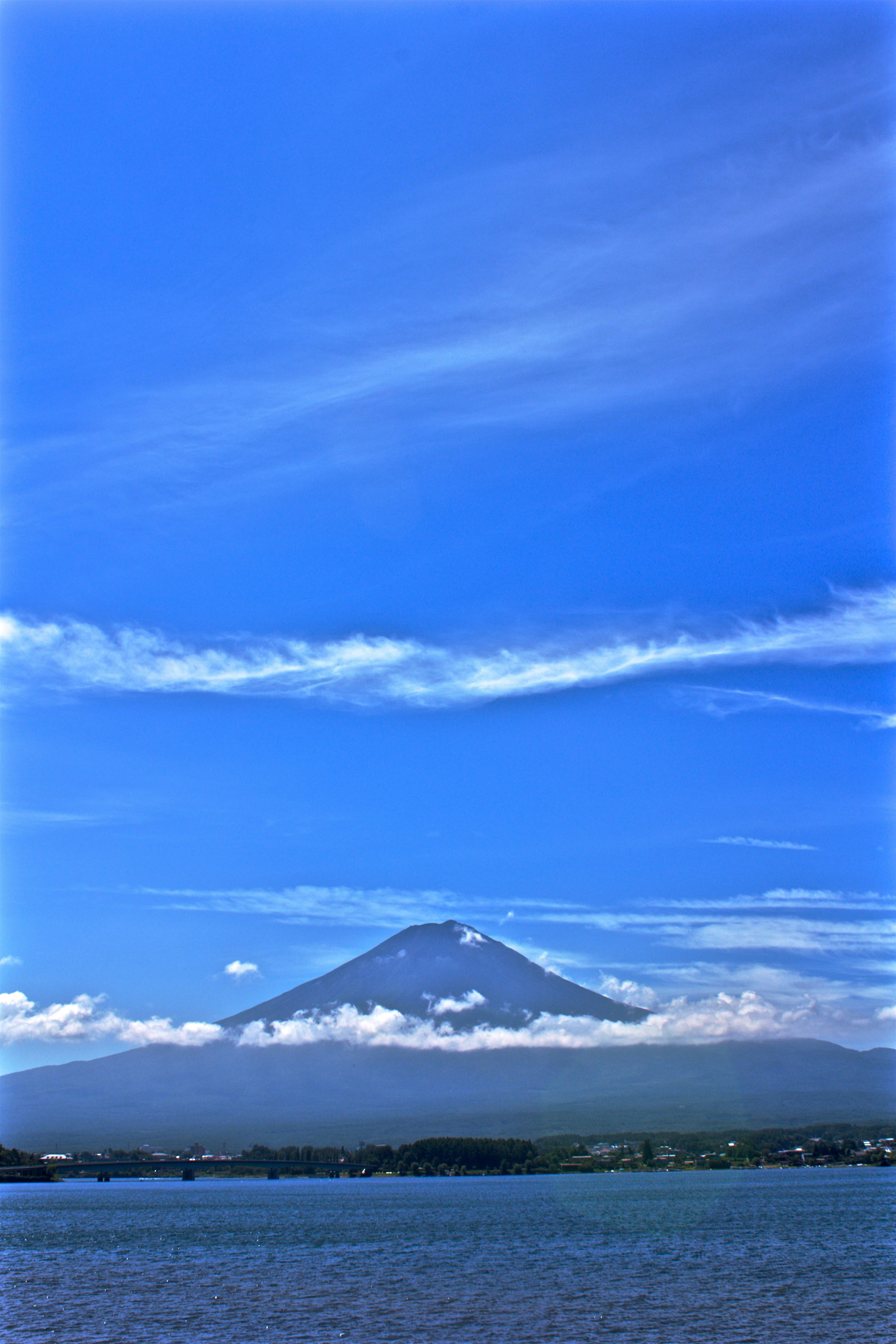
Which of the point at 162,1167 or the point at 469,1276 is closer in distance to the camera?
the point at 469,1276

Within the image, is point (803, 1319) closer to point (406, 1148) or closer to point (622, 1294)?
point (622, 1294)

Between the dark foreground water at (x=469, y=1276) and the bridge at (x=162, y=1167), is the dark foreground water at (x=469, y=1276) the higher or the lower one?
the higher one

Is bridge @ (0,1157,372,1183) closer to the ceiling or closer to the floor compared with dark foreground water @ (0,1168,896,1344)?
closer to the floor

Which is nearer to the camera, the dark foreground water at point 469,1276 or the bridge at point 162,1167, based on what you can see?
the dark foreground water at point 469,1276

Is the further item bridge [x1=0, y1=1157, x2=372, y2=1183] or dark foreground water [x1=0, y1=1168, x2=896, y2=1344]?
bridge [x1=0, y1=1157, x2=372, y2=1183]

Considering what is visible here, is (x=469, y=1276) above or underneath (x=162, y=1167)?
above
